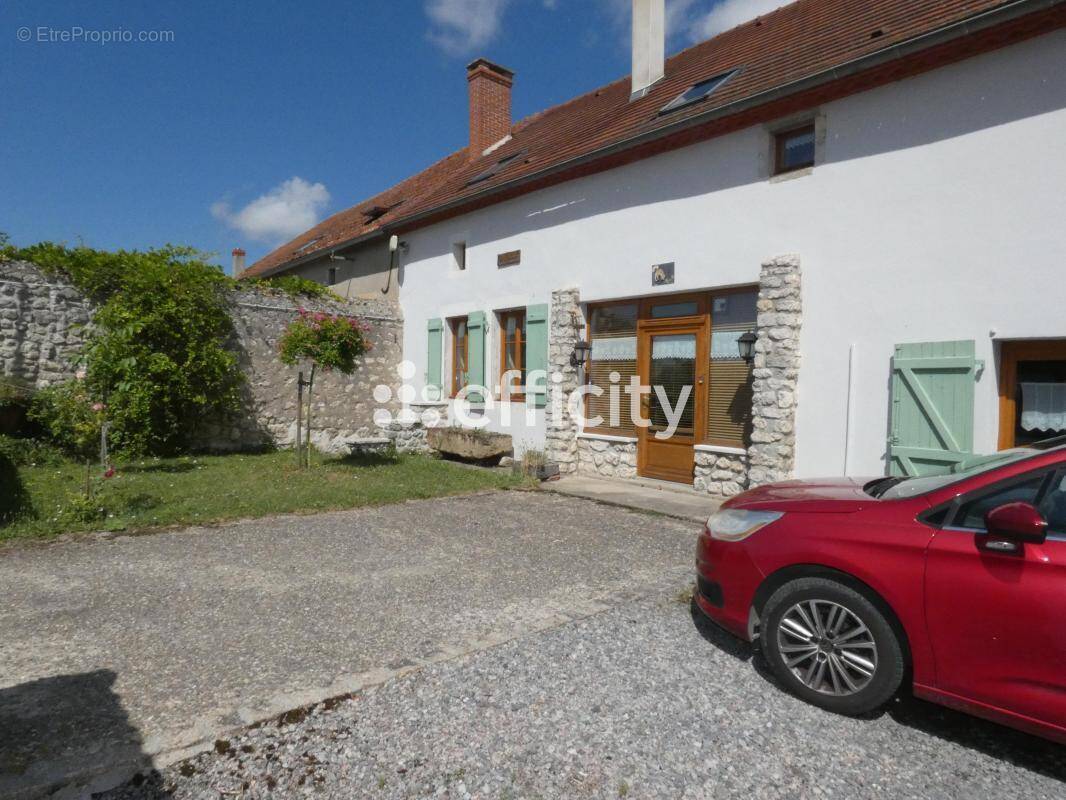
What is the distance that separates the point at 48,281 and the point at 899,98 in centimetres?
1160

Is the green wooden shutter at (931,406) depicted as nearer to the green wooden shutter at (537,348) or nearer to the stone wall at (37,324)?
the green wooden shutter at (537,348)

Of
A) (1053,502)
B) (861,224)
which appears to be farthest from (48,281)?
(1053,502)

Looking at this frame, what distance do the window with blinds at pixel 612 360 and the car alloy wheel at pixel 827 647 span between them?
20.6 ft

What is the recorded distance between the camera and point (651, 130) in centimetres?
834

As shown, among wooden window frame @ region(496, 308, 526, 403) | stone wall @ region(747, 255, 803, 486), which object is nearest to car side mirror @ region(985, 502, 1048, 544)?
stone wall @ region(747, 255, 803, 486)

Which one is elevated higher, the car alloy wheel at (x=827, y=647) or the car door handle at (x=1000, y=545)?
the car door handle at (x=1000, y=545)

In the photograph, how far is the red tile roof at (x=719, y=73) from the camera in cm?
678

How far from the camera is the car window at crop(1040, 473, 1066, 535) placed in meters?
2.44

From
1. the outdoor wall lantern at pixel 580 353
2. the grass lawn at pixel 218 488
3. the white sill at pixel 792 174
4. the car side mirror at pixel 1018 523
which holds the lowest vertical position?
the grass lawn at pixel 218 488

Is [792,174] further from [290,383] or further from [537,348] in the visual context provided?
[290,383]

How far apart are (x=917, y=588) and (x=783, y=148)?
6336 mm

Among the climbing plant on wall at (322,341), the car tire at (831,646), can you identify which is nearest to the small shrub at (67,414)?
the climbing plant on wall at (322,341)

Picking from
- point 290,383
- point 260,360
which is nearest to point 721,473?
point 290,383

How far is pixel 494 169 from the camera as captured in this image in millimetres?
12414
